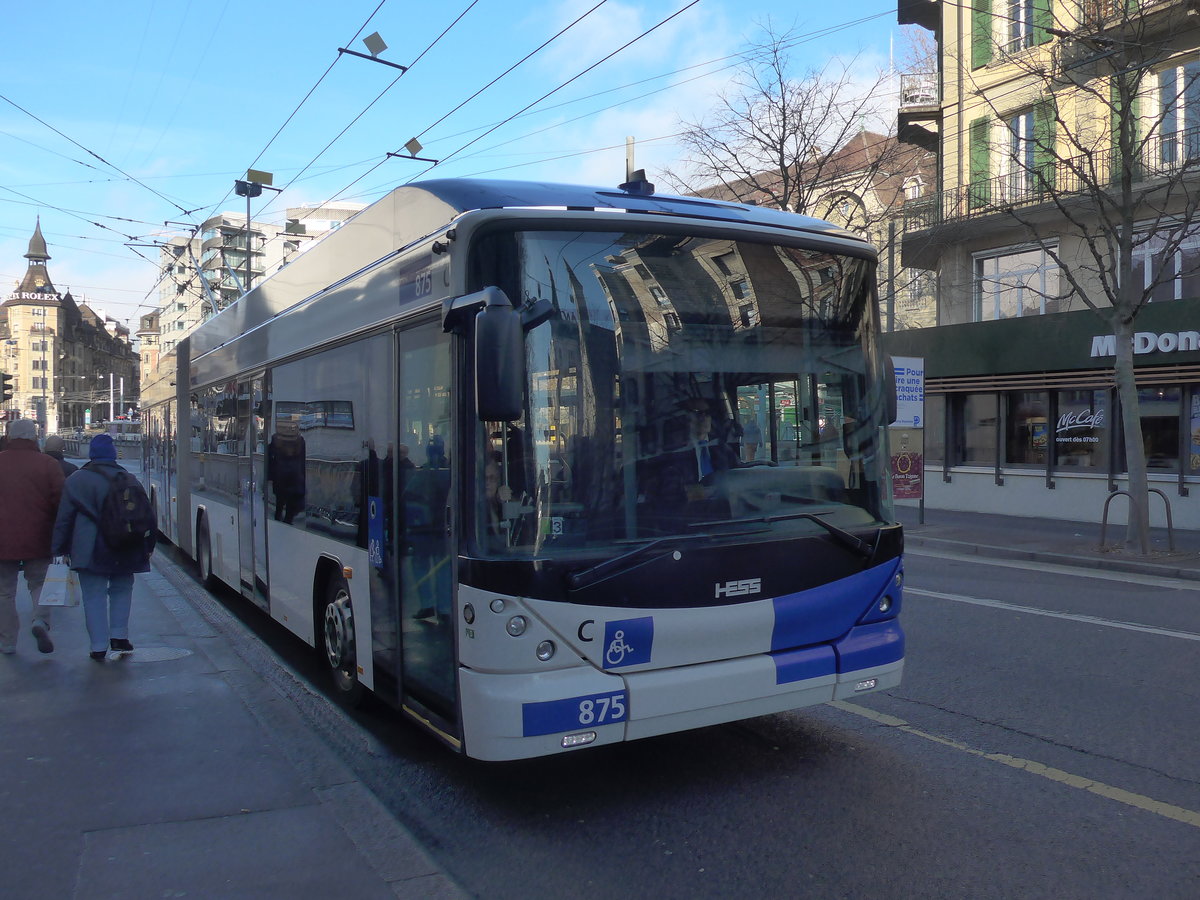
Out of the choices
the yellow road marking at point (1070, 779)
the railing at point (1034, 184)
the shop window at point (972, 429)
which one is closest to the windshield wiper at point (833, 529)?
the yellow road marking at point (1070, 779)

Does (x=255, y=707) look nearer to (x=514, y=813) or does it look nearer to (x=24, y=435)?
(x=514, y=813)

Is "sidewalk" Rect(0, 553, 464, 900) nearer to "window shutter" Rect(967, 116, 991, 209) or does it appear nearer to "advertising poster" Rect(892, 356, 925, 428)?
"advertising poster" Rect(892, 356, 925, 428)

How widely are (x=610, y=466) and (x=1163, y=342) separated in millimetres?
15998

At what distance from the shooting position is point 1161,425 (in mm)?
17719

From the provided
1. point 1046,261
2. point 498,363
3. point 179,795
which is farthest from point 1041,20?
point 179,795

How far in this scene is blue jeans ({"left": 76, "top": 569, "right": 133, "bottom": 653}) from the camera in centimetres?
729

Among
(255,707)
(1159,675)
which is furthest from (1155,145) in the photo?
(255,707)

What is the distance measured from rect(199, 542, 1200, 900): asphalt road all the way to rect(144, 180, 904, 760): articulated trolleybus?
42cm

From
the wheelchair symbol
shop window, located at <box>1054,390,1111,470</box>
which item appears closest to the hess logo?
the wheelchair symbol

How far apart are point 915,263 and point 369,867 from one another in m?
21.8

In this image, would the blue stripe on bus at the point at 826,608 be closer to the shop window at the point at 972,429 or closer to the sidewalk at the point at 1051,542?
the sidewalk at the point at 1051,542

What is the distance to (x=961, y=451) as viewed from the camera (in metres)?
21.7

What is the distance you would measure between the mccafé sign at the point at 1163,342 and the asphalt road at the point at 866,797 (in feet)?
37.8

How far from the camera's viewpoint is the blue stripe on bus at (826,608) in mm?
4734
